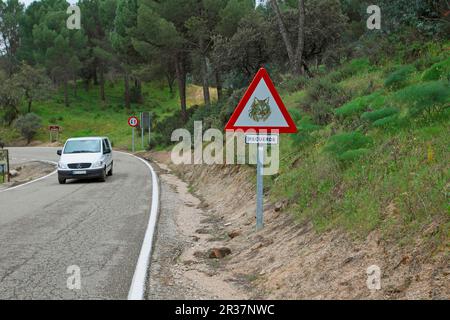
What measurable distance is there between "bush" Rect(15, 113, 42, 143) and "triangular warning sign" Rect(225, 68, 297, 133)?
50.7 metres

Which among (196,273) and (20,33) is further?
(20,33)

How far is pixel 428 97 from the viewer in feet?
26.7

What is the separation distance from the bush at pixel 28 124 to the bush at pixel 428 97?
168ft

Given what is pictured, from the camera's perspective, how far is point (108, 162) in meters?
19.5

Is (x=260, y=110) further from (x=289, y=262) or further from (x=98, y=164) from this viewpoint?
(x=98, y=164)

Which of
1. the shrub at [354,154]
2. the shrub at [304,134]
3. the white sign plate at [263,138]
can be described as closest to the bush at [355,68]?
the shrub at [304,134]

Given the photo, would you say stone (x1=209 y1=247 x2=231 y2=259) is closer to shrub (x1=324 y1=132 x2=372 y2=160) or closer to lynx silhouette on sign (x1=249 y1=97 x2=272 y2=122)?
lynx silhouette on sign (x1=249 y1=97 x2=272 y2=122)

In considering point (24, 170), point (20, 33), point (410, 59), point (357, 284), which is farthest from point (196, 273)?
point (20, 33)

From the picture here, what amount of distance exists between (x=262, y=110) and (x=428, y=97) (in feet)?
9.74

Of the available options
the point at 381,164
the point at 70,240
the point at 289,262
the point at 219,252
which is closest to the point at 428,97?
the point at 381,164

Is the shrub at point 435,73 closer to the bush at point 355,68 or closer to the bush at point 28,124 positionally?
the bush at point 355,68

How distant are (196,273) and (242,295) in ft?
3.49

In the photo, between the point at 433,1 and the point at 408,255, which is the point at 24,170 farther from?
the point at 408,255

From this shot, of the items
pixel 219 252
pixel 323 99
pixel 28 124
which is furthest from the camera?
pixel 28 124
